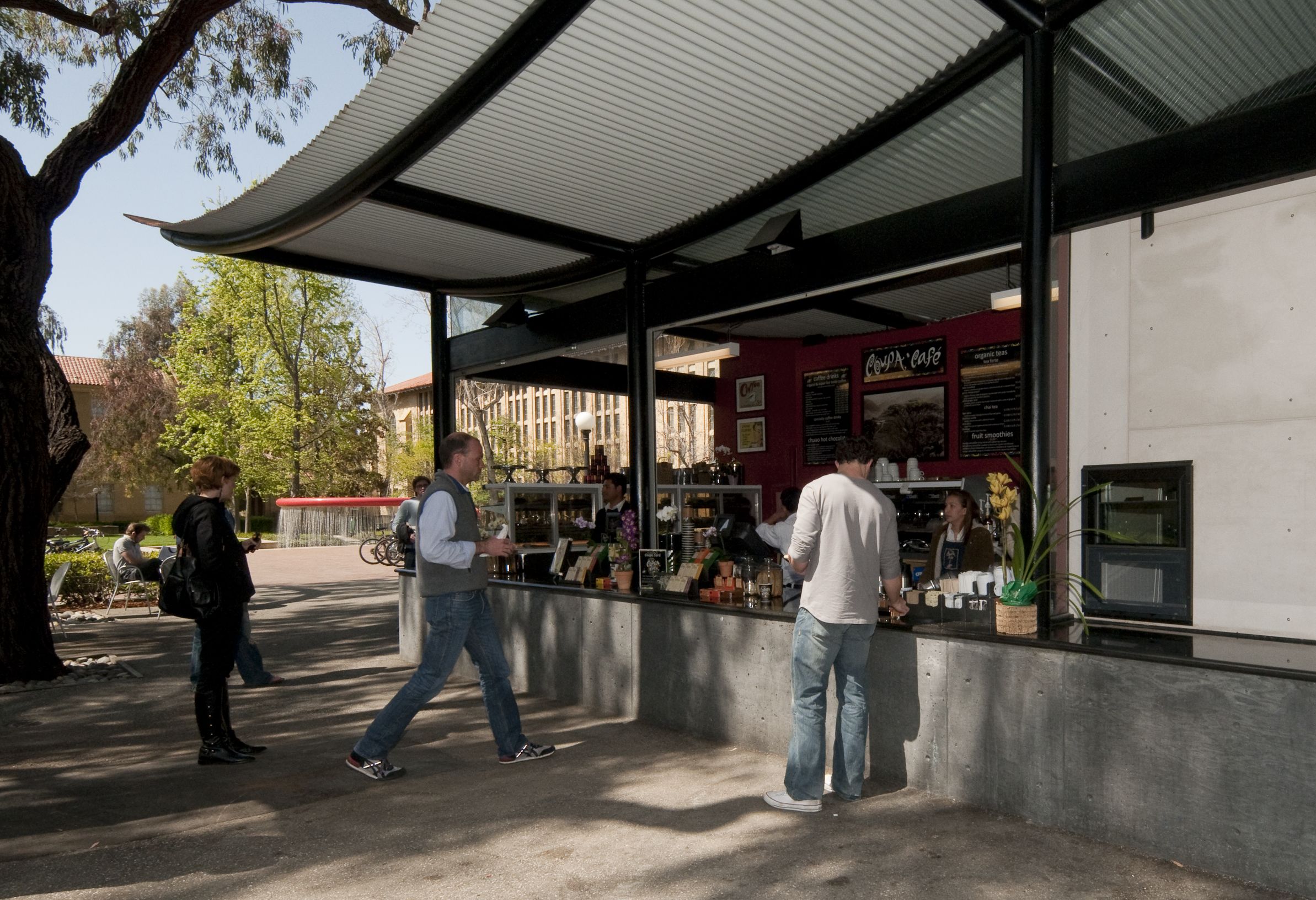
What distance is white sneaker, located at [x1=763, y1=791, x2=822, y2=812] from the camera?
391cm

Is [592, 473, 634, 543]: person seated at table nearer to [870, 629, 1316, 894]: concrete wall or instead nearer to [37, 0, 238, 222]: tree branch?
[870, 629, 1316, 894]: concrete wall

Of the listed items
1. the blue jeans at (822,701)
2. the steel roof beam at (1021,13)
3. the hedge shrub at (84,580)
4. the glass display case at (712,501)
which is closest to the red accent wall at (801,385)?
the glass display case at (712,501)

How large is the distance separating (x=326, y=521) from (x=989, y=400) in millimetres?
25276

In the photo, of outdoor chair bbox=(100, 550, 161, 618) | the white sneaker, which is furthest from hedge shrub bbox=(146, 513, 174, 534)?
the white sneaker

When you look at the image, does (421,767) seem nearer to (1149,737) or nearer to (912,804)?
(912,804)

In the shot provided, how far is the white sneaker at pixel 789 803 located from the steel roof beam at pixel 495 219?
3.86m

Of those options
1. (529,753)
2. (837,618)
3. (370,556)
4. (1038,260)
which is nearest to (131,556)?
(529,753)

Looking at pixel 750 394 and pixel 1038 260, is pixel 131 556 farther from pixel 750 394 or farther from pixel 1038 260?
pixel 1038 260

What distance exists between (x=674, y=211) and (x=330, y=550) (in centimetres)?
2380

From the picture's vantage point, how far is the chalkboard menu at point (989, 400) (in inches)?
344

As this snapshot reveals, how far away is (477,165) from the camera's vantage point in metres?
5.21

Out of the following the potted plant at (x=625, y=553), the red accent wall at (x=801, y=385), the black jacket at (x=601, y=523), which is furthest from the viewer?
the red accent wall at (x=801, y=385)

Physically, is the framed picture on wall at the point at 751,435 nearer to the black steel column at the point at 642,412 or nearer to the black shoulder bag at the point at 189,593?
the black steel column at the point at 642,412

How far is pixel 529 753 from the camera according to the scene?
4879 millimetres
